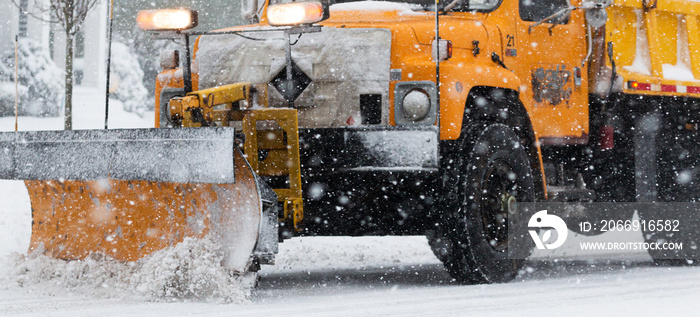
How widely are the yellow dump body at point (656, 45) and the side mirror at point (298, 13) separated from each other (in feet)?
8.81

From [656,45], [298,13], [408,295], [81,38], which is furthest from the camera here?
[81,38]

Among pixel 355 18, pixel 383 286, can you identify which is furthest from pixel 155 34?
pixel 383 286

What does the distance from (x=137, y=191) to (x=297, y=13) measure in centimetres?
132

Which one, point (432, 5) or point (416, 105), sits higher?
point (432, 5)


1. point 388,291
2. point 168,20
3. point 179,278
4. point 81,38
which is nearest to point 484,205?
point 388,291

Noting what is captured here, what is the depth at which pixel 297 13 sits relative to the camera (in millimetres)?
5246

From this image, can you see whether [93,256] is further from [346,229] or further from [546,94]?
[546,94]

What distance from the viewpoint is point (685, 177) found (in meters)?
7.87

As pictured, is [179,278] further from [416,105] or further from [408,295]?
[416,105]

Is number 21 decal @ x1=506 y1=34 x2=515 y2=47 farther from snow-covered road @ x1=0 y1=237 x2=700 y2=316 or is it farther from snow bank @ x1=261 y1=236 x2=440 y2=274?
snow bank @ x1=261 y1=236 x2=440 y2=274

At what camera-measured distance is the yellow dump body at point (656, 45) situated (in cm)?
716

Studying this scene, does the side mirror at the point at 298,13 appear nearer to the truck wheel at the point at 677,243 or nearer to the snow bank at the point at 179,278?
the snow bank at the point at 179,278

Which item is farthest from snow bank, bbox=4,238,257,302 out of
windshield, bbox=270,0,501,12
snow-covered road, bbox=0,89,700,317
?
windshield, bbox=270,0,501,12

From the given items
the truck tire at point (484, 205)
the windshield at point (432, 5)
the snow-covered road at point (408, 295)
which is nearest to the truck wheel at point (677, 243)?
the snow-covered road at point (408, 295)
